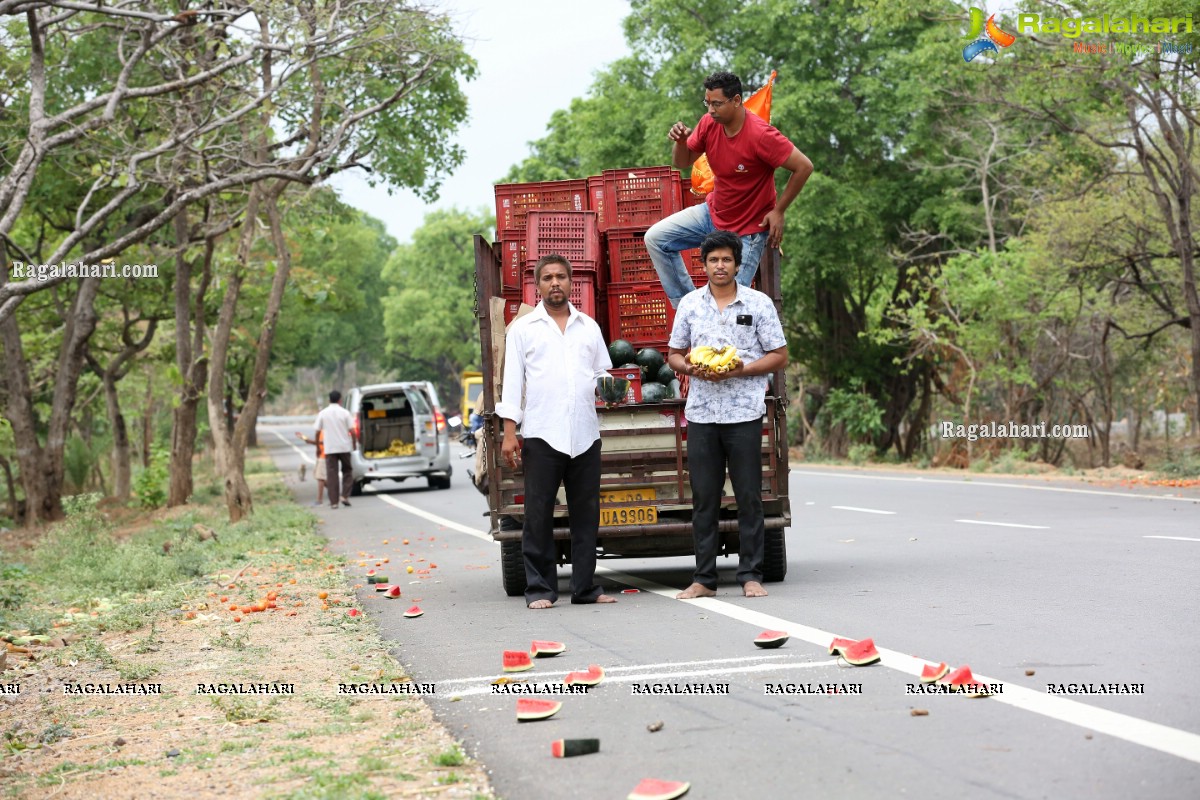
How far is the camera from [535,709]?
5.77 metres

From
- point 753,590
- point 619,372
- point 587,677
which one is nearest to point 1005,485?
point 619,372

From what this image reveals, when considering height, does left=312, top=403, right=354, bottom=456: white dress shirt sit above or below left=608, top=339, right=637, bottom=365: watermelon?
below

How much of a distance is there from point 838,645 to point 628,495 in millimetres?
3251

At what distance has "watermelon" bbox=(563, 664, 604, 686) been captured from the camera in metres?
6.29

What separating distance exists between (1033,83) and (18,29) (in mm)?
14737

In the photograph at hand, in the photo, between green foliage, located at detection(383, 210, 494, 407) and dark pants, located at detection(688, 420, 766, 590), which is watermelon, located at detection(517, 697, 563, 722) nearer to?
dark pants, located at detection(688, 420, 766, 590)

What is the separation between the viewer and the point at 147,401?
1812 inches

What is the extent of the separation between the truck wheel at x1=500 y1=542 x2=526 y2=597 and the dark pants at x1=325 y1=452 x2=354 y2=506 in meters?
14.9

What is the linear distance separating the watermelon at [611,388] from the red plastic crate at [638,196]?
1.77m

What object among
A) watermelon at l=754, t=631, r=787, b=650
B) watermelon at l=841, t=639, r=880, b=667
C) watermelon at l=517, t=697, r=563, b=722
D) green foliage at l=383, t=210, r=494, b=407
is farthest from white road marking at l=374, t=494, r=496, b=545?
green foliage at l=383, t=210, r=494, b=407

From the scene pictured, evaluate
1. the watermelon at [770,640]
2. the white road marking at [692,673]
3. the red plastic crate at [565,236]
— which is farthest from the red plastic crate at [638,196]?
the white road marking at [692,673]

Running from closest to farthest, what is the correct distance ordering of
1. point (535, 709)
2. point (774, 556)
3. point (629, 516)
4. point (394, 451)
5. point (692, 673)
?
point (535, 709) → point (692, 673) → point (629, 516) → point (774, 556) → point (394, 451)

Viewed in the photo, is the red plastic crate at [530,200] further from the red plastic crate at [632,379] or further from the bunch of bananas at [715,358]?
the bunch of bananas at [715,358]

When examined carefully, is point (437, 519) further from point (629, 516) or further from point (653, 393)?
point (629, 516)
